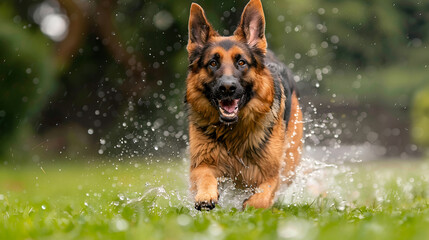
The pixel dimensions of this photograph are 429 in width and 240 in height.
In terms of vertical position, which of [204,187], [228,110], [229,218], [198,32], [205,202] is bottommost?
[229,218]

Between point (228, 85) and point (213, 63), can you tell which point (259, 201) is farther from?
point (213, 63)

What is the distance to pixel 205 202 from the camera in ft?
15.6

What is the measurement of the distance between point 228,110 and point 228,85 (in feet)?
0.95

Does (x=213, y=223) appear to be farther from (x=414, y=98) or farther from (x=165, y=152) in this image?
(x=414, y=98)

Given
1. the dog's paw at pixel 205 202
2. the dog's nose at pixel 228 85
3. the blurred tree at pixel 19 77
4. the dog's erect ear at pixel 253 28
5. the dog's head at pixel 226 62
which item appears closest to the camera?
the dog's paw at pixel 205 202

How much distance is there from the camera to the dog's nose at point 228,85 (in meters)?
5.12

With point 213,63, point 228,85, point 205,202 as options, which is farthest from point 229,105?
point 205,202

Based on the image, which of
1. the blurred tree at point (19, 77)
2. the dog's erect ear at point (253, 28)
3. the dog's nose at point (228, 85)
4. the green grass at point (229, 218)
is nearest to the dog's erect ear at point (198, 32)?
the dog's erect ear at point (253, 28)

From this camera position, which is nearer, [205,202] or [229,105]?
[205,202]

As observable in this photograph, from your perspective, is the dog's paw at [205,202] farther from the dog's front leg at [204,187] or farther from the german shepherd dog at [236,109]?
the german shepherd dog at [236,109]

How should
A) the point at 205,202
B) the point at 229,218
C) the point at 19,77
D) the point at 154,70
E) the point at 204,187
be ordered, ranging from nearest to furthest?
the point at 229,218 → the point at 205,202 → the point at 204,187 → the point at 19,77 → the point at 154,70

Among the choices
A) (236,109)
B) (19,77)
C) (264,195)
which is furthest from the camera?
(19,77)

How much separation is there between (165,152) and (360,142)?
12.5 m

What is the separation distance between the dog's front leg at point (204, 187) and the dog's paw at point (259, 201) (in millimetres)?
342
